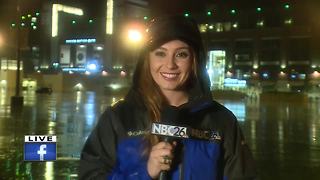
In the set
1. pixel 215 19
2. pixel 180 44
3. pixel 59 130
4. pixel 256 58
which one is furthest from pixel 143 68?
pixel 215 19

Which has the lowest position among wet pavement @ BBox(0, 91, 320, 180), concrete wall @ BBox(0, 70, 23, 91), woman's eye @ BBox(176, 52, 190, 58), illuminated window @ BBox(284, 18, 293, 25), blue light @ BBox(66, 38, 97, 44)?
wet pavement @ BBox(0, 91, 320, 180)

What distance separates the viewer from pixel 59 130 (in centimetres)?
1504

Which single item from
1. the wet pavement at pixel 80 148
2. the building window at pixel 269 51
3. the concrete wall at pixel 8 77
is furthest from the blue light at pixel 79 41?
the wet pavement at pixel 80 148

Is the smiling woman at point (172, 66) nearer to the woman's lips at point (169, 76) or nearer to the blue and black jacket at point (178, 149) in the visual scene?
the woman's lips at point (169, 76)

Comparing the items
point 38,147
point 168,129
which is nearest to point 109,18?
point 38,147

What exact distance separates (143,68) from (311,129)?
15.8 meters

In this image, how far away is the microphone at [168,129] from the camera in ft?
6.42

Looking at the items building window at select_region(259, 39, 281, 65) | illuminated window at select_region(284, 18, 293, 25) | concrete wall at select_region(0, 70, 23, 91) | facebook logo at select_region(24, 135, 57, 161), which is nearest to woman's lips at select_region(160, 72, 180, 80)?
facebook logo at select_region(24, 135, 57, 161)

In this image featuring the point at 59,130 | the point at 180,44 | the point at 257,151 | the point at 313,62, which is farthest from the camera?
the point at 313,62

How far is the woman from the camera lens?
220 cm

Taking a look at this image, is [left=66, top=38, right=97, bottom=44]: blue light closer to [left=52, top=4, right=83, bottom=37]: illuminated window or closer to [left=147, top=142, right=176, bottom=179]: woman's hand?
[left=52, top=4, right=83, bottom=37]: illuminated window

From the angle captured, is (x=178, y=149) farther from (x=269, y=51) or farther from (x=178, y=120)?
(x=269, y=51)

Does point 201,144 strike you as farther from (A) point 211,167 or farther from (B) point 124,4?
(B) point 124,4

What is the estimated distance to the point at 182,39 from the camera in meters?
2.38
